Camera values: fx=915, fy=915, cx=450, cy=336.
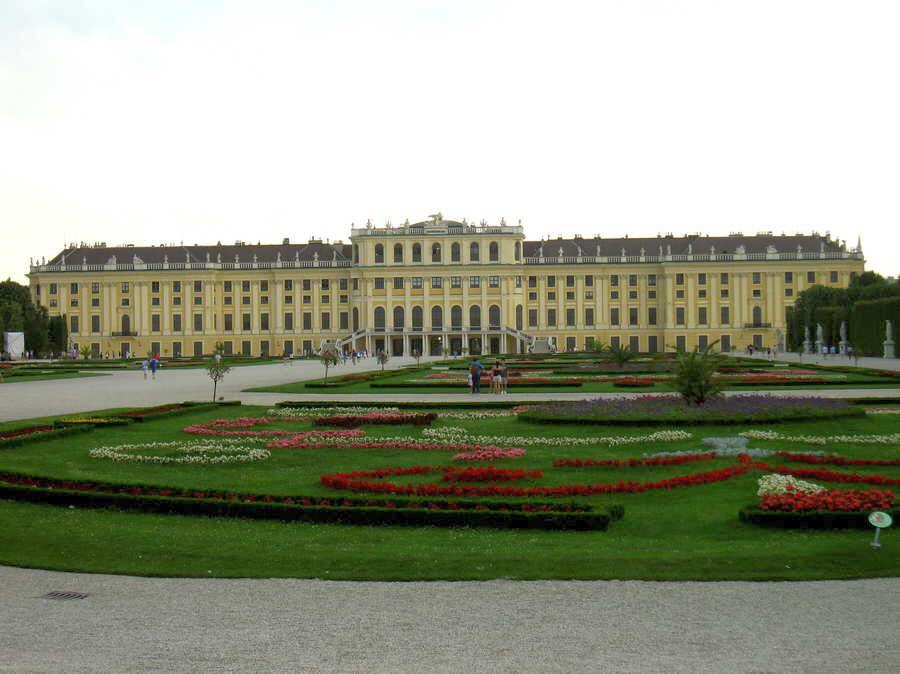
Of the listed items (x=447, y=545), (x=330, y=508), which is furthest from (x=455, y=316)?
(x=447, y=545)

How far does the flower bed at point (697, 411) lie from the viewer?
1648 centimetres

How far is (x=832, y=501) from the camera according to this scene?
8859mm

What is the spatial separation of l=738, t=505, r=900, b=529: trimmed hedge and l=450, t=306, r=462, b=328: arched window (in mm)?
74015

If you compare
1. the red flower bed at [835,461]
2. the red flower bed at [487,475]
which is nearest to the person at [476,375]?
the red flower bed at [835,461]

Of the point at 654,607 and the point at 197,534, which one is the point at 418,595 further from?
the point at 197,534

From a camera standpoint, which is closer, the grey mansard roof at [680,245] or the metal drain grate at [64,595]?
the metal drain grate at [64,595]

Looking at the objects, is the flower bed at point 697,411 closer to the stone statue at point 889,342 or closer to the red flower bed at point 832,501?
the red flower bed at point 832,501

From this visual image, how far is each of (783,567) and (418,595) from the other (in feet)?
9.51

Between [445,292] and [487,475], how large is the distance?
7181 cm

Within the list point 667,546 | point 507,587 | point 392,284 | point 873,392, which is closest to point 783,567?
point 667,546

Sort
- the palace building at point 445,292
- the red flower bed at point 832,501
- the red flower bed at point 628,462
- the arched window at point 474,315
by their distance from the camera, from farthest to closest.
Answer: the arched window at point 474,315
the palace building at point 445,292
the red flower bed at point 628,462
the red flower bed at point 832,501

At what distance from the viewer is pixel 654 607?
632 cm

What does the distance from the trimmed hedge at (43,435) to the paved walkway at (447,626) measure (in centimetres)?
804

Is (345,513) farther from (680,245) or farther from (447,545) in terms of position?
(680,245)
